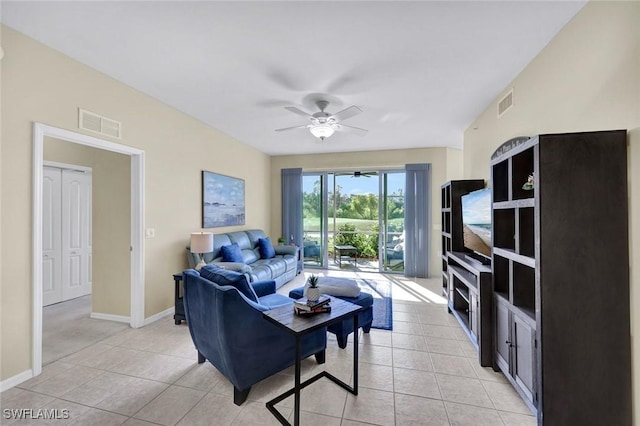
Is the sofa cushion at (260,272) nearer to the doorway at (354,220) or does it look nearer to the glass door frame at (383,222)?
the doorway at (354,220)

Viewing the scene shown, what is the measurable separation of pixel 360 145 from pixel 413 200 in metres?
1.66

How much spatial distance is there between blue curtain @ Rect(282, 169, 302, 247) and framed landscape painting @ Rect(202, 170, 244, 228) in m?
1.39

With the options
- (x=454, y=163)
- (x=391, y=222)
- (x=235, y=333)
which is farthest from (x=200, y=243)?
(x=454, y=163)

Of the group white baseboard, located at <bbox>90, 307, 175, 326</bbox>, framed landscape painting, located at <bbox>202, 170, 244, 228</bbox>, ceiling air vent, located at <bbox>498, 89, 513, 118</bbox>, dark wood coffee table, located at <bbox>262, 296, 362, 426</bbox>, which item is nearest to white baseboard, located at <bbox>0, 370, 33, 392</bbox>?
white baseboard, located at <bbox>90, 307, 175, 326</bbox>

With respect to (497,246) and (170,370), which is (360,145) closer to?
(497,246)

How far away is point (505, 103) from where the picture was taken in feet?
9.97

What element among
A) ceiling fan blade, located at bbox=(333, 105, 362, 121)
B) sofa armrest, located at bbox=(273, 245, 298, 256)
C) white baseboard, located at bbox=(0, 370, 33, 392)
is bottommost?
white baseboard, located at bbox=(0, 370, 33, 392)

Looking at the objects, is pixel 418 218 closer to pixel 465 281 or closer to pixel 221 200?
pixel 465 281

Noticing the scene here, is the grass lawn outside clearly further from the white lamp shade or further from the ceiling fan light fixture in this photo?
the white lamp shade

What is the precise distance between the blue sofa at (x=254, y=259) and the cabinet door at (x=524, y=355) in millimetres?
2917

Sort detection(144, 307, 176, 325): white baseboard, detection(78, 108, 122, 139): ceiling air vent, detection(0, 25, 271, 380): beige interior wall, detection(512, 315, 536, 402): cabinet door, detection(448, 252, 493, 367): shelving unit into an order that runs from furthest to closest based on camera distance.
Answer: detection(144, 307, 176, 325): white baseboard
detection(78, 108, 122, 139): ceiling air vent
detection(448, 252, 493, 367): shelving unit
detection(0, 25, 271, 380): beige interior wall
detection(512, 315, 536, 402): cabinet door

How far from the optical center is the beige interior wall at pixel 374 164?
5.87 m

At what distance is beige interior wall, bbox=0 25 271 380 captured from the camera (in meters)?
2.16

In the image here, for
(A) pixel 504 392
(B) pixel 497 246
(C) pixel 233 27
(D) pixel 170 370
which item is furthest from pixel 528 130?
(D) pixel 170 370
